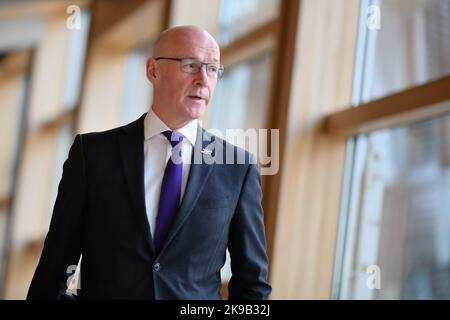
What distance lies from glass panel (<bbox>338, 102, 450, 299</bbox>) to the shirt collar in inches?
57.6

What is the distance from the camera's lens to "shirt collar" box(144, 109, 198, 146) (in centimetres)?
169

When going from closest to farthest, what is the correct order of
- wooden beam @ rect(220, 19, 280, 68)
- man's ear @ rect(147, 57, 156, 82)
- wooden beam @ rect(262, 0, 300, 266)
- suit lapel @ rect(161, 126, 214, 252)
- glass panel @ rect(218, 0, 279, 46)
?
suit lapel @ rect(161, 126, 214, 252), man's ear @ rect(147, 57, 156, 82), wooden beam @ rect(262, 0, 300, 266), wooden beam @ rect(220, 19, 280, 68), glass panel @ rect(218, 0, 279, 46)

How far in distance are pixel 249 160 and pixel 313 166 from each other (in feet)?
4.84

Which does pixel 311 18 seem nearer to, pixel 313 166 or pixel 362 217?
pixel 313 166

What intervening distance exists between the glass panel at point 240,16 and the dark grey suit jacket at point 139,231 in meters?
2.70

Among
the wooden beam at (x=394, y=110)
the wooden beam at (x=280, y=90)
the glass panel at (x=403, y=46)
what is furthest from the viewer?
the wooden beam at (x=280, y=90)

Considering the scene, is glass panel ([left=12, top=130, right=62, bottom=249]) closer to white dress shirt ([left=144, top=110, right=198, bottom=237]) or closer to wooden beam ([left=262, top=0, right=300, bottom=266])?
wooden beam ([left=262, top=0, right=300, bottom=266])

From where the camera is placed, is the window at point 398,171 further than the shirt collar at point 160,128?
Yes

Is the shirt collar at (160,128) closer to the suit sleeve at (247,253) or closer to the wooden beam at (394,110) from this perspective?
the suit sleeve at (247,253)

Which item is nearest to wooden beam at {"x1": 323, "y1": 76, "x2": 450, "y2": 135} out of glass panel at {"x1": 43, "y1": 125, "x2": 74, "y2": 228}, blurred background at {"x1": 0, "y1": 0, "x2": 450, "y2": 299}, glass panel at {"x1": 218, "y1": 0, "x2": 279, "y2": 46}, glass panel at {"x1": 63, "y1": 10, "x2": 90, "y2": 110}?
blurred background at {"x1": 0, "y1": 0, "x2": 450, "y2": 299}

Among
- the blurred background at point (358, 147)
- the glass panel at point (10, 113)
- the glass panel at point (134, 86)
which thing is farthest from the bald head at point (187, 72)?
the glass panel at point (10, 113)

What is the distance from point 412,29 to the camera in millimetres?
3186

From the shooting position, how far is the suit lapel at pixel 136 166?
1601mm

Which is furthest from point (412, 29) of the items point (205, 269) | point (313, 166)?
point (205, 269)
